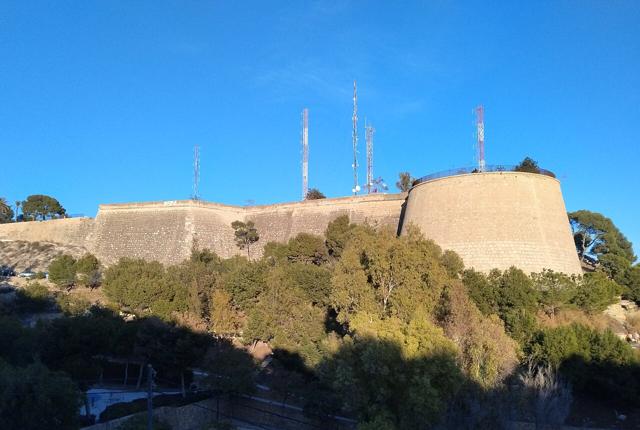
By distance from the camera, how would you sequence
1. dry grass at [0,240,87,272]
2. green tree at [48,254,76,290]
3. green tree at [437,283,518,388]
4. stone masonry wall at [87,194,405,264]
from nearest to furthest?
green tree at [437,283,518,388] → green tree at [48,254,76,290] → stone masonry wall at [87,194,405,264] → dry grass at [0,240,87,272]

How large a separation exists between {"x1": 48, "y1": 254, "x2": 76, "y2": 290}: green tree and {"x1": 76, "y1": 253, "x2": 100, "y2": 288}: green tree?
1.07ft

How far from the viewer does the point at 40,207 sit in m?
47.8

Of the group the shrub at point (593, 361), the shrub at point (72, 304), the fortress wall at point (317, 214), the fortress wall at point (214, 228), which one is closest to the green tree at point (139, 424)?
the shrub at point (593, 361)

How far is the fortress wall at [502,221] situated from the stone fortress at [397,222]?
0.13ft

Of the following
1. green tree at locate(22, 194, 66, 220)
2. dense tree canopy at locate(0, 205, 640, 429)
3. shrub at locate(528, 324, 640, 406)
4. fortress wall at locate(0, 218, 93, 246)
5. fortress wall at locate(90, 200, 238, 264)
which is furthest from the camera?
green tree at locate(22, 194, 66, 220)

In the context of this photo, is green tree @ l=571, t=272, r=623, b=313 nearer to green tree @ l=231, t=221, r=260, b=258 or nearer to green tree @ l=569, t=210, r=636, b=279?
green tree @ l=569, t=210, r=636, b=279

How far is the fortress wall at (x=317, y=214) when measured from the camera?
94.6 feet

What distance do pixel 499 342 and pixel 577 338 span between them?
13.3ft

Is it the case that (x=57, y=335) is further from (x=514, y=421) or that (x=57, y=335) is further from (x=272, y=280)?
(x=514, y=421)

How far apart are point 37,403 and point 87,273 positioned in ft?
68.6

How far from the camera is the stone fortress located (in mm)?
21188

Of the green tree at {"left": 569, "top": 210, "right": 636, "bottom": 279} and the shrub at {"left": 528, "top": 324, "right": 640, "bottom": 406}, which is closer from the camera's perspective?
the shrub at {"left": 528, "top": 324, "right": 640, "bottom": 406}

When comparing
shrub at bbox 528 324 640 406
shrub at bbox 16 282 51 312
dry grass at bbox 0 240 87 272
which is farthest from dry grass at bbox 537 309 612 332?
dry grass at bbox 0 240 87 272

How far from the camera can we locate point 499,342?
1316cm
